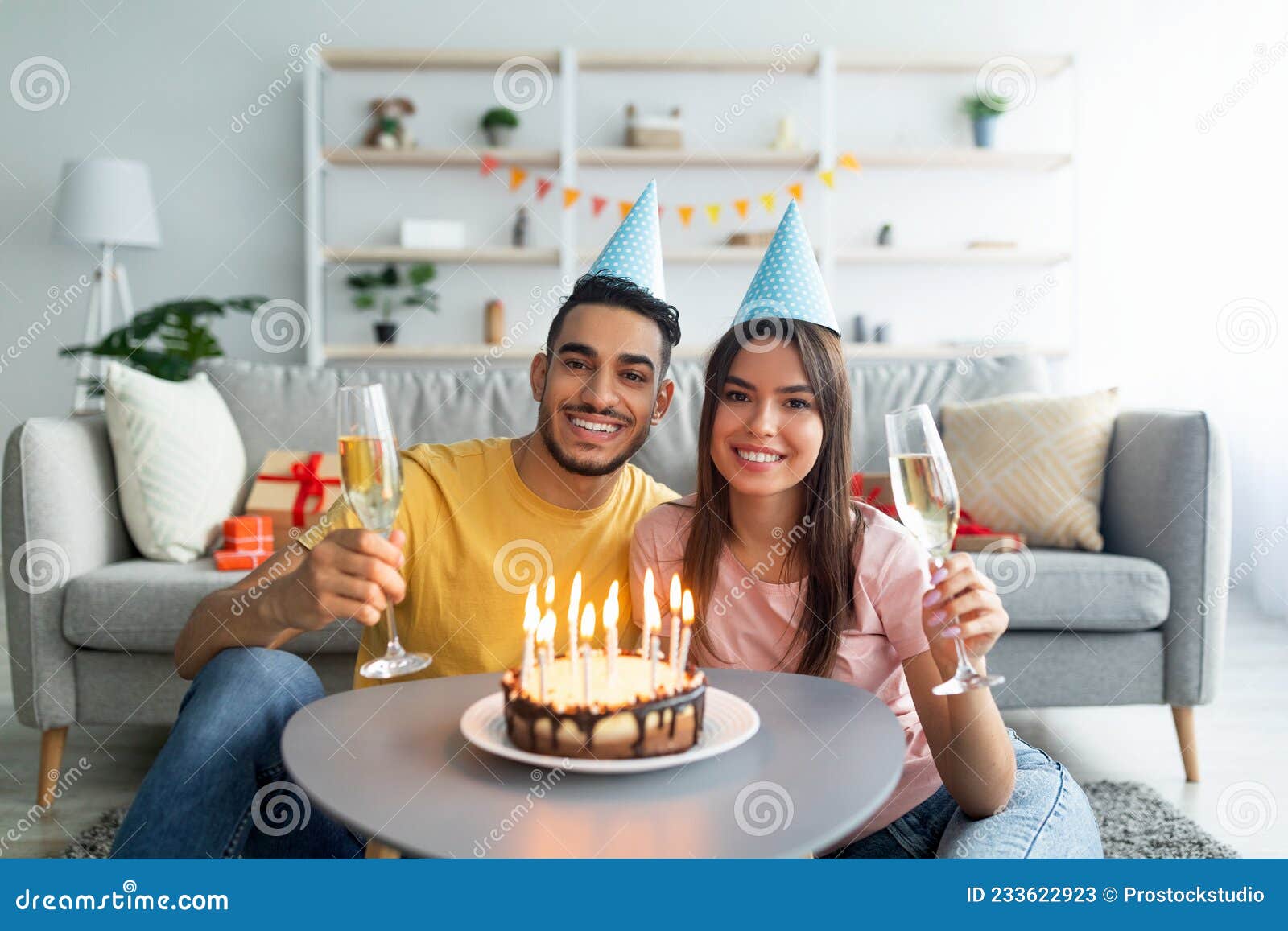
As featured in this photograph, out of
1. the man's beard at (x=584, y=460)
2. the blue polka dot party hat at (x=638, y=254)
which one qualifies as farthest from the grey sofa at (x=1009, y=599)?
the blue polka dot party hat at (x=638, y=254)

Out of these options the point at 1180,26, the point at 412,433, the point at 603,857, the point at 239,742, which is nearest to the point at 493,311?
the point at 412,433

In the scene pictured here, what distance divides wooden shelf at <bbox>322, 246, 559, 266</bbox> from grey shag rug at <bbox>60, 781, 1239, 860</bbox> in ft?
9.71

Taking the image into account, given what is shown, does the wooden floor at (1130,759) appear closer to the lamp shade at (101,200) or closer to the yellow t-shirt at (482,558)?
the yellow t-shirt at (482,558)

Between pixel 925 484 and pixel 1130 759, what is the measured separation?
189 cm

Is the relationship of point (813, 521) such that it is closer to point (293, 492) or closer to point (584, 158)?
point (293, 492)

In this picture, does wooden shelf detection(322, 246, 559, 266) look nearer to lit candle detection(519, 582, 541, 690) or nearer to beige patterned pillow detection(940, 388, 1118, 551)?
beige patterned pillow detection(940, 388, 1118, 551)

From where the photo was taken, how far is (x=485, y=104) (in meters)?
4.84

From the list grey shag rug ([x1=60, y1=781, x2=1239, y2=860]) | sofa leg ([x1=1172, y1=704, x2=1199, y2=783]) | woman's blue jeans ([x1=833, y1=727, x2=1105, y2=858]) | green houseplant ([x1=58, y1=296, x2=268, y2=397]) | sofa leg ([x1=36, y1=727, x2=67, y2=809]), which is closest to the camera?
woman's blue jeans ([x1=833, y1=727, x2=1105, y2=858])

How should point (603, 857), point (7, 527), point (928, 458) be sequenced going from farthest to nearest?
point (7, 527), point (928, 458), point (603, 857)

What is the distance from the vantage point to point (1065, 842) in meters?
1.20

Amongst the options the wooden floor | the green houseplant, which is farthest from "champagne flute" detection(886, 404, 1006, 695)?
the green houseplant

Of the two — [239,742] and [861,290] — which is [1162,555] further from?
[861,290]

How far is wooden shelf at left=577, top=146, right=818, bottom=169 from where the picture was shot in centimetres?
464

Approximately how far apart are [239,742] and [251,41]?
180 inches
